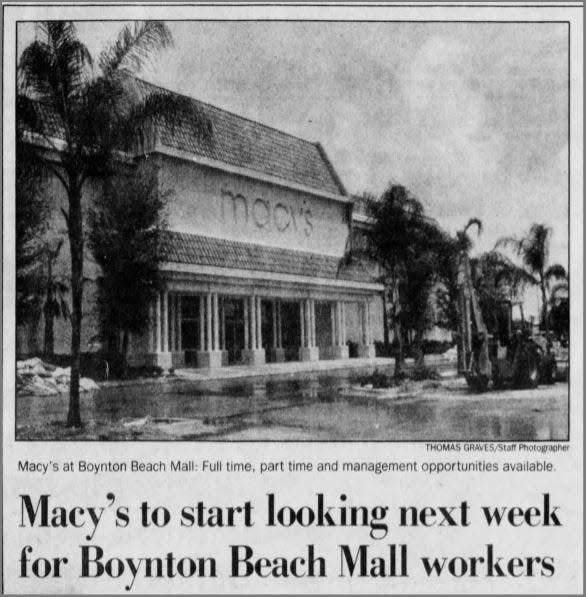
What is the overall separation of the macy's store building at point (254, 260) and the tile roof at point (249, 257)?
2cm

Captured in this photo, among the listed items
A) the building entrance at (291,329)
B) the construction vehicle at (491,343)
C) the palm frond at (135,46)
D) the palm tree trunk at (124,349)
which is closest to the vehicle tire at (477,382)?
the construction vehicle at (491,343)

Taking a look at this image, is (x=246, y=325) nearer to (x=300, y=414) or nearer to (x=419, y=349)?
(x=419, y=349)

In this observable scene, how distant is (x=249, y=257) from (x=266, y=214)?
0.73m

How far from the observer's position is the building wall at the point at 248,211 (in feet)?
31.1

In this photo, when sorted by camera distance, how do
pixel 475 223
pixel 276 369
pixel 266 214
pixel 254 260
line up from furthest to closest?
pixel 266 214, pixel 254 260, pixel 276 369, pixel 475 223

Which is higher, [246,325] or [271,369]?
[246,325]

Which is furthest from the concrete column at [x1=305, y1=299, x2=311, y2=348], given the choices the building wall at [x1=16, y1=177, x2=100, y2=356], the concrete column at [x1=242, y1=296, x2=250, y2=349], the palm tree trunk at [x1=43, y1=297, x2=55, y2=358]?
the palm tree trunk at [x1=43, y1=297, x2=55, y2=358]

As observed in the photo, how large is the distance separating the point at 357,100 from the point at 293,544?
5.05m

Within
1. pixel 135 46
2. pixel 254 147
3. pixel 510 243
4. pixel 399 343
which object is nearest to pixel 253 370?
pixel 399 343

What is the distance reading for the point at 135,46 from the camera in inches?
297

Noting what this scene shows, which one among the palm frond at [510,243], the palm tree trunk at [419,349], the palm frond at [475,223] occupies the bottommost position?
the palm tree trunk at [419,349]

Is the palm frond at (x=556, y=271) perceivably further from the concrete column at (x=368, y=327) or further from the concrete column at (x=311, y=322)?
the concrete column at (x=311, y=322)

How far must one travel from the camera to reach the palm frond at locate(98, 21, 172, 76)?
750 cm

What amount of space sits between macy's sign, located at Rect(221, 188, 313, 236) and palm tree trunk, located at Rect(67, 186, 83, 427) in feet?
8.54
